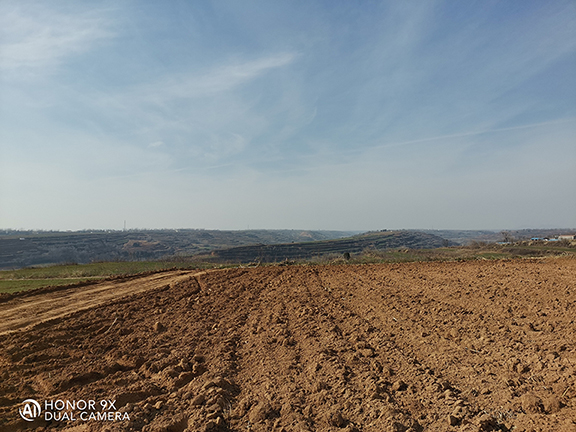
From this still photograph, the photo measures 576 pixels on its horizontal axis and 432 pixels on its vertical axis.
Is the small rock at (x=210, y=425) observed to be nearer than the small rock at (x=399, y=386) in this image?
Yes

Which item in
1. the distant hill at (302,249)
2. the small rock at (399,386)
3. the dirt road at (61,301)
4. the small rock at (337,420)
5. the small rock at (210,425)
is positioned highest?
the small rock at (399,386)

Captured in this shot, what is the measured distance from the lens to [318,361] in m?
5.91

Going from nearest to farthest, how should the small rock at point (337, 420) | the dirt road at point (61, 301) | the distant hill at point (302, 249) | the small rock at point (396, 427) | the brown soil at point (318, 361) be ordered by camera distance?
the small rock at point (396, 427) → the small rock at point (337, 420) → the brown soil at point (318, 361) → the dirt road at point (61, 301) → the distant hill at point (302, 249)

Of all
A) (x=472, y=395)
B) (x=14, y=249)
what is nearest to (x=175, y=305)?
(x=472, y=395)

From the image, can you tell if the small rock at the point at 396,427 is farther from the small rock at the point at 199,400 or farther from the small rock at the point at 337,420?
the small rock at the point at 199,400

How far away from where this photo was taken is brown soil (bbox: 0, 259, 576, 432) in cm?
414

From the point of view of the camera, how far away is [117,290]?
1620 cm

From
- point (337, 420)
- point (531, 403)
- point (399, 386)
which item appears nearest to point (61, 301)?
point (337, 420)

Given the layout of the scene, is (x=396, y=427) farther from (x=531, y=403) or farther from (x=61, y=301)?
(x=61, y=301)

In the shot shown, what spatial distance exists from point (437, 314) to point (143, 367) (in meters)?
7.66

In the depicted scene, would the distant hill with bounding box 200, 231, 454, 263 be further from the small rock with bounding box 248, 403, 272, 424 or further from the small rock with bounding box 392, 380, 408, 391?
the small rock with bounding box 248, 403, 272, 424

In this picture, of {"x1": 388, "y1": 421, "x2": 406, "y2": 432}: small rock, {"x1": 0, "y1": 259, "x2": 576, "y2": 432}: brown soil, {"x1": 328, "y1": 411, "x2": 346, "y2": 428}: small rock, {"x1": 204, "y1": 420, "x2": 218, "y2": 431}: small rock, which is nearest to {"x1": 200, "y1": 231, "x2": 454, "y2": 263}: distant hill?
{"x1": 0, "y1": 259, "x2": 576, "y2": 432}: brown soil

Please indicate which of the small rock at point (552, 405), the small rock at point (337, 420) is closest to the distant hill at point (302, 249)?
the small rock at point (337, 420)

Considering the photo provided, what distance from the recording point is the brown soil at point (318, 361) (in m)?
4.14
